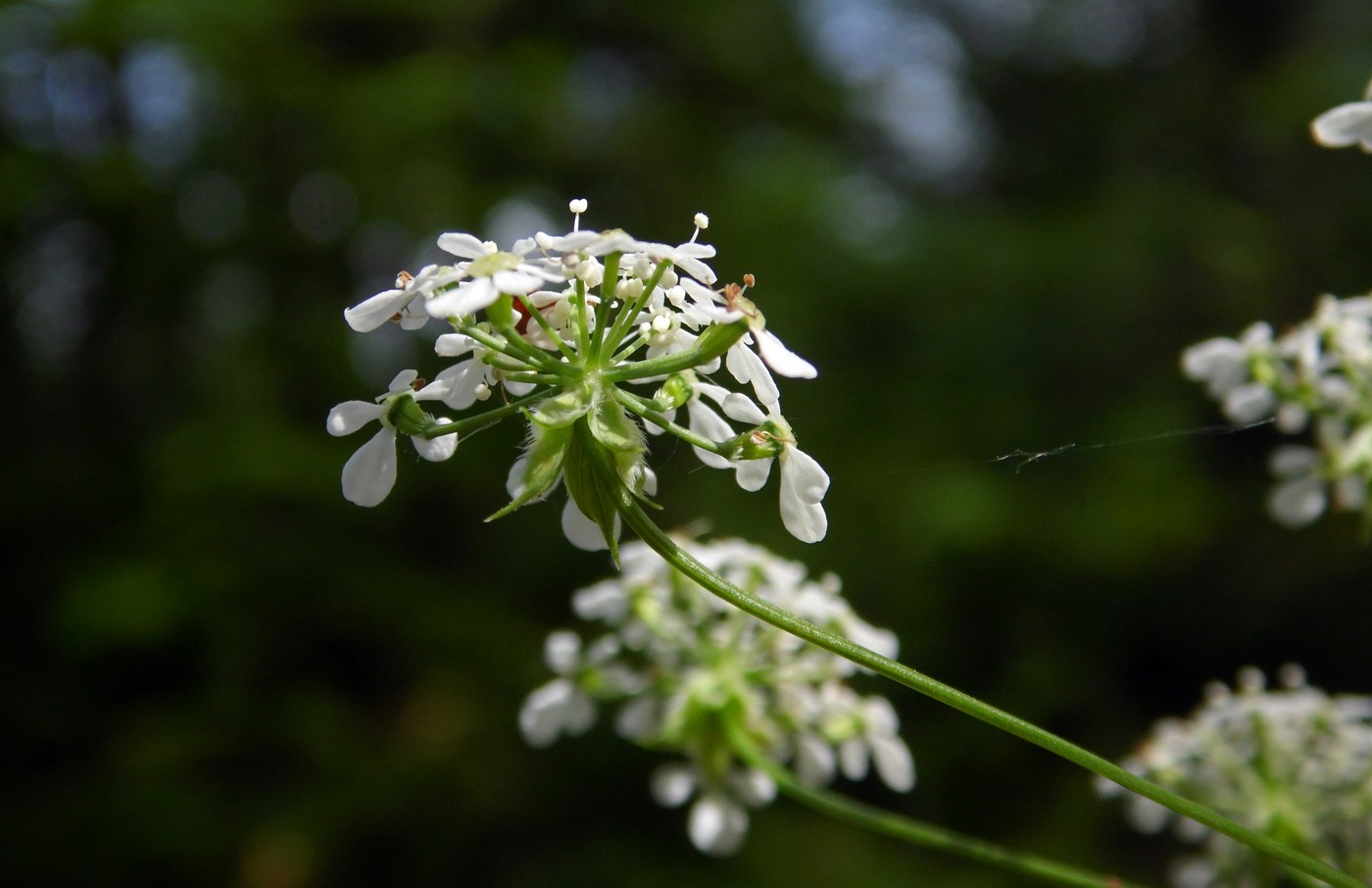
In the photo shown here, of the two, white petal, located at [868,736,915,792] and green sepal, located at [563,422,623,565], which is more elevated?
white petal, located at [868,736,915,792]

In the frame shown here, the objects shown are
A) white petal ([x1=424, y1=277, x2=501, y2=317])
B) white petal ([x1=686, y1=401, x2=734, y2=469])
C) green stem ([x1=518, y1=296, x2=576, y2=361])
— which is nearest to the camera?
white petal ([x1=424, y1=277, x2=501, y2=317])

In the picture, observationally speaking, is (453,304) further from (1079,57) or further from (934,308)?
(1079,57)

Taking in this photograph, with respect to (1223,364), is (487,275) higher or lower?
lower

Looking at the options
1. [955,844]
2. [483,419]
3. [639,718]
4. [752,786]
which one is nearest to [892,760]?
[752,786]

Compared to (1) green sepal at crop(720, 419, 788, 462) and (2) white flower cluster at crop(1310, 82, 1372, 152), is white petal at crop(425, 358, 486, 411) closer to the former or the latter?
(1) green sepal at crop(720, 419, 788, 462)

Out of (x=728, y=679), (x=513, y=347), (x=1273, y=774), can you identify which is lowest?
(x=513, y=347)

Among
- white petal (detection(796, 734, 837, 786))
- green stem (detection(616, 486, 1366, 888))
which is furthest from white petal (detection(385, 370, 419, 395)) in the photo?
white petal (detection(796, 734, 837, 786))

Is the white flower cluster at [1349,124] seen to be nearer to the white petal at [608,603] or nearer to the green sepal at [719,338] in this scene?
the green sepal at [719,338]

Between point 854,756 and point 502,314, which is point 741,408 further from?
point 854,756
